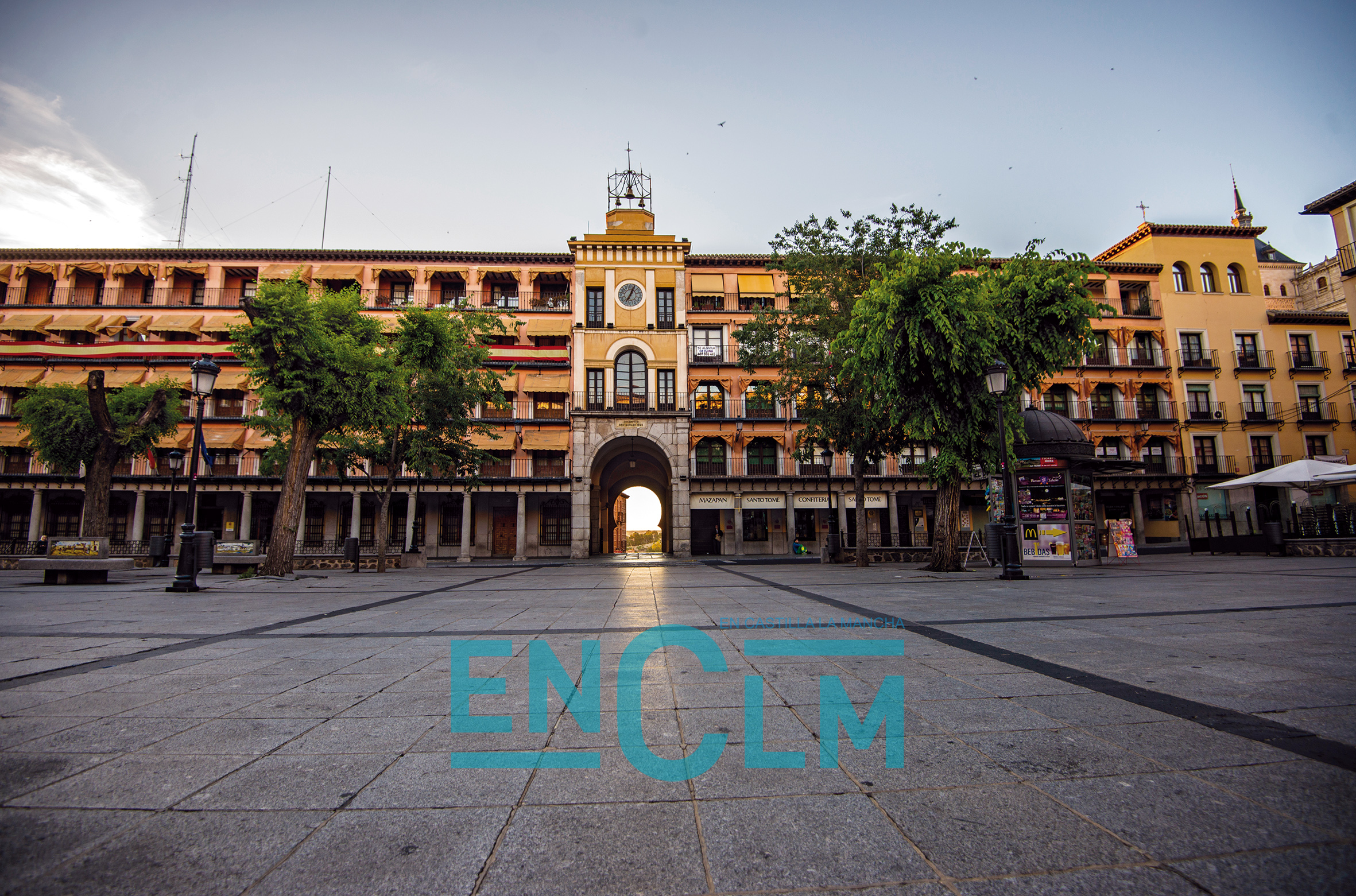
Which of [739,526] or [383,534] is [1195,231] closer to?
[739,526]

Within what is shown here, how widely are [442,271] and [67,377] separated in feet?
66.6

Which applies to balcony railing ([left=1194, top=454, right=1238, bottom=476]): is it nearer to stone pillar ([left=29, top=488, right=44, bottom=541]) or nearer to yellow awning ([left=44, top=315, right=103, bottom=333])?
yellow awning ([left=44, top=315, right=103, bottom=333])

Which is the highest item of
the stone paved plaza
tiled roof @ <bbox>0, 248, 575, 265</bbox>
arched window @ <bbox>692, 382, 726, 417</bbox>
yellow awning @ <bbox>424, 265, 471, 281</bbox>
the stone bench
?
tiled roof @ <bbox>0, 248, 575, 265</bbox>

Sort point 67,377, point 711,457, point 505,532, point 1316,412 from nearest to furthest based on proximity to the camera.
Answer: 1. point 67,377
2. point 711,457
3. point 505,532
4. point 1316,412

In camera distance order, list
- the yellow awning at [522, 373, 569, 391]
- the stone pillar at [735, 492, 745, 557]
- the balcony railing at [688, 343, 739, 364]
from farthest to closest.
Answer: the balcony railing at [688, 343, 739, 364], the stone pillar at [735, 492, 745, 557], the yellow awning at [522, 373, 569, 391]

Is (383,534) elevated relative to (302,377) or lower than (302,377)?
lower

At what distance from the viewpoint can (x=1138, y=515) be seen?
33031 mm

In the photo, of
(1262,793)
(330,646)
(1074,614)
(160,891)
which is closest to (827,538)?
(1074,614)

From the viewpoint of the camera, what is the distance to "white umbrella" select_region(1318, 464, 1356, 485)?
17938 millimetres

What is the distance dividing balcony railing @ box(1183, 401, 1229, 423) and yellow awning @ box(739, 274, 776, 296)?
24.5 m

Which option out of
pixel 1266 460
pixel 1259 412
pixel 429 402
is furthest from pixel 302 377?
pixel 1259 412

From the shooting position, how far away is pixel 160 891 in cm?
162

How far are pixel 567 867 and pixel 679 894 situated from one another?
1.15 feet

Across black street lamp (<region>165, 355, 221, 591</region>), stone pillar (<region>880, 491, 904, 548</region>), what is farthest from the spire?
black street lamp (<region>165, 355, 221, 591</region>)
